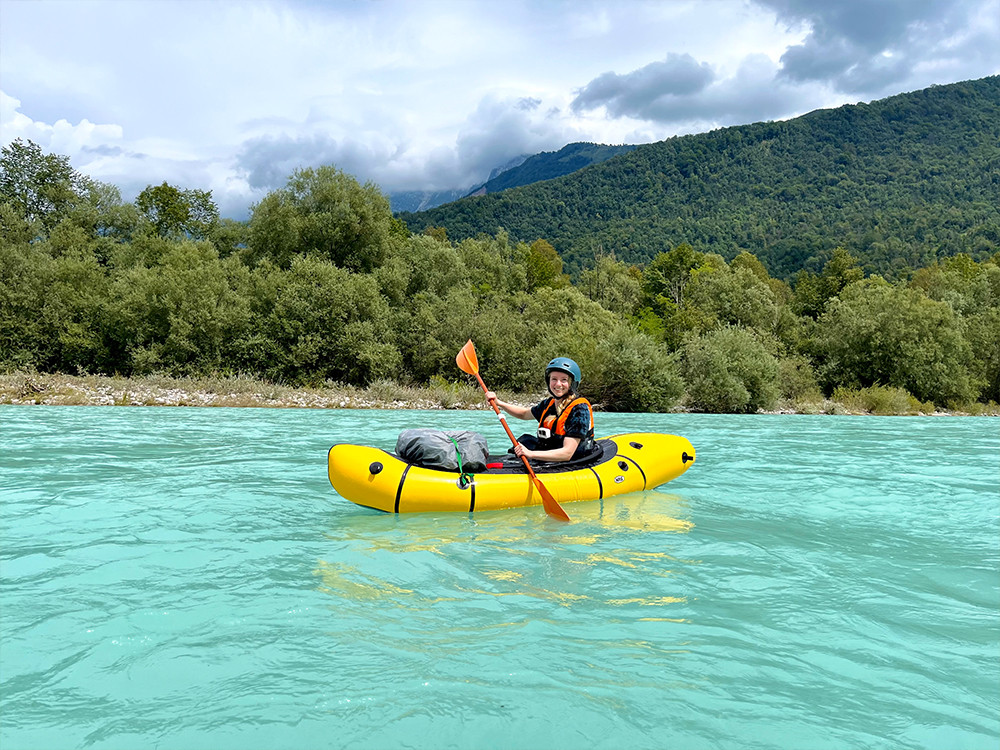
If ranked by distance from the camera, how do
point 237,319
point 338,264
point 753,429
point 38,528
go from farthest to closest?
point 338,264, point 237,319, point 753,429, point 38,528

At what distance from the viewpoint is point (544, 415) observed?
621cm

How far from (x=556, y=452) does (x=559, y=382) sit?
25.6 inches

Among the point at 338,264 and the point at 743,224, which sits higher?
the point at 743,224

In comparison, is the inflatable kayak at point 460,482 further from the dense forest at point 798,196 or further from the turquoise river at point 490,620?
the dense forest at point 798,196

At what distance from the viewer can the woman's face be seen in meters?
6.02

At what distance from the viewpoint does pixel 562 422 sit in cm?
602

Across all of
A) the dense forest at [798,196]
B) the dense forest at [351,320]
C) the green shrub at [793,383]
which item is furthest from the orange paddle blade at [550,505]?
the dense forest at [798,196]

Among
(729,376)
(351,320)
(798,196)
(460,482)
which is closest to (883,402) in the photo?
(729,376)

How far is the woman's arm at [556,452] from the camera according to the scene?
580cm

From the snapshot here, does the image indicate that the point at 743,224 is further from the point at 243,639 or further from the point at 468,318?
the point at 243,639

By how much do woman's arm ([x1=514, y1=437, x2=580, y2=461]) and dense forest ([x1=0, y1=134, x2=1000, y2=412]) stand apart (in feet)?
45.4

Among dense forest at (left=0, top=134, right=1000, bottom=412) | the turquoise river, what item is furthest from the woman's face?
dense forest at (left=0, top=134, right=1000, bottom=412)

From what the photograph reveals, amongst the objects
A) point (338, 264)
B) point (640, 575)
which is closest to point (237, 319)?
point (338, 264)

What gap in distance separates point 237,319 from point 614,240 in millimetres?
64727
